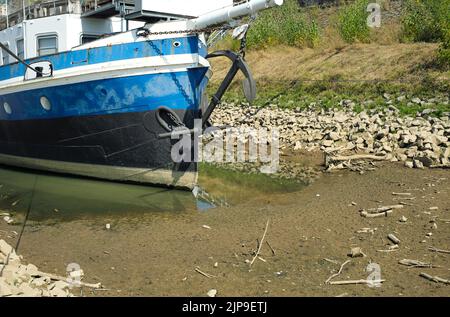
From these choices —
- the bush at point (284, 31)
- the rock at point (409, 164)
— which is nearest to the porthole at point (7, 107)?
the rock at point (409, 164)

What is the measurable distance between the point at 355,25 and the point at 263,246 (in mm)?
16183

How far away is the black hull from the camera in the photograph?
416 inches

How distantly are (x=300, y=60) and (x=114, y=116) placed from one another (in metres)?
12.6

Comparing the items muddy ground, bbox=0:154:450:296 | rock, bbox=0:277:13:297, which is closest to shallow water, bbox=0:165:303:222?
muddy ground, bbox=0:154:450:296

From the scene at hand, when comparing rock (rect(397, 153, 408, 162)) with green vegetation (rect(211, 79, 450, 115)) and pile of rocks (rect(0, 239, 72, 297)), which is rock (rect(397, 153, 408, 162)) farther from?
pile of rocks (rect(0, 239, 72, 297))

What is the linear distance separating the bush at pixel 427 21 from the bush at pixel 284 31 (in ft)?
13.9

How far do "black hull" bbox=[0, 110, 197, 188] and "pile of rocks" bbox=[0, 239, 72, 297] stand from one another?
4755 mm

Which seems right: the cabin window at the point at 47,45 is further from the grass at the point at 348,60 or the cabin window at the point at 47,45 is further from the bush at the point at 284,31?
the bush at the point at 284,31

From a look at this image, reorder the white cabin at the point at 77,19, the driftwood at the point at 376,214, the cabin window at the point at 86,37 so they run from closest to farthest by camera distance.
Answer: the driftwood at the point at 376,214 < the white cabin at the point at 77,19 < the cabin window at the point at 86,37

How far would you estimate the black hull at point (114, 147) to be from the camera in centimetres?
1056

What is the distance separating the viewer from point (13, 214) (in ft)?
30.8

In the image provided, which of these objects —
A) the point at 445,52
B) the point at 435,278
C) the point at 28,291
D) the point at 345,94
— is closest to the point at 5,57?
the point at 28,291
